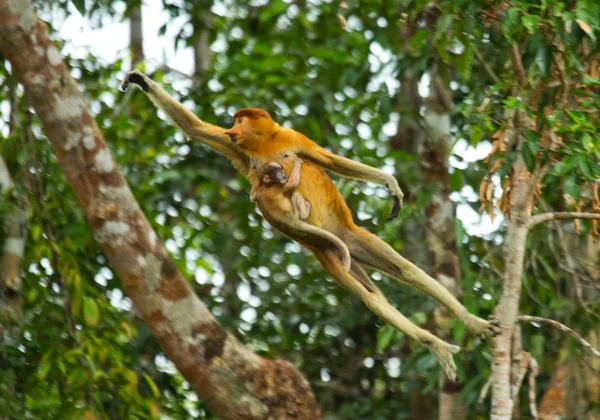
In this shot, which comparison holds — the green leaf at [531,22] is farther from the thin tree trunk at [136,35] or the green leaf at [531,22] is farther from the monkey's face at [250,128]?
the thin tree trunk at [136,35]

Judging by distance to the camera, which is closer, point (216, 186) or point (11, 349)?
point (11, 349)

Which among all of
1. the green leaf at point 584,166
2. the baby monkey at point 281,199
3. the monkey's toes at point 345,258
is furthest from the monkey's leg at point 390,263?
the green leaf at point 584,166

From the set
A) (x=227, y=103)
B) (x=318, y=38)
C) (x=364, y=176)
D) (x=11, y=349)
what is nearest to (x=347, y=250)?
(x=364, y=176)

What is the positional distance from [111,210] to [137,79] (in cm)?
74

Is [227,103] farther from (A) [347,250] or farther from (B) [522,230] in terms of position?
(B) [522,230]

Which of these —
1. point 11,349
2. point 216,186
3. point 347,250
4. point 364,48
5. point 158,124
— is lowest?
point 11,349

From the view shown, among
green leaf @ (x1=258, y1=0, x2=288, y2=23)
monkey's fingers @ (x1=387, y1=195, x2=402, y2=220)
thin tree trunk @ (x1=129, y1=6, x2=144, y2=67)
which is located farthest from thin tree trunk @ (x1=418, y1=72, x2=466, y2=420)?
thin tree trunk @ (x1=129, y1=6, x2=144, y2=67)

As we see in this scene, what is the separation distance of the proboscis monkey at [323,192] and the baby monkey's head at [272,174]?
8 centimetres

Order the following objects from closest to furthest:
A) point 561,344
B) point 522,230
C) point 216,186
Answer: point 522,230
point 561,344
point 216,186

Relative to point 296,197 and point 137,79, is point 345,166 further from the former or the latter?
point 137,79

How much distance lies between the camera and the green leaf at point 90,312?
196 inches

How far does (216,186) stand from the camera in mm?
6211

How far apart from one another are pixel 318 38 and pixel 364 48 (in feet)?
2.74

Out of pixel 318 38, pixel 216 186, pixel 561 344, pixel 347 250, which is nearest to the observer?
pixel 347 250
